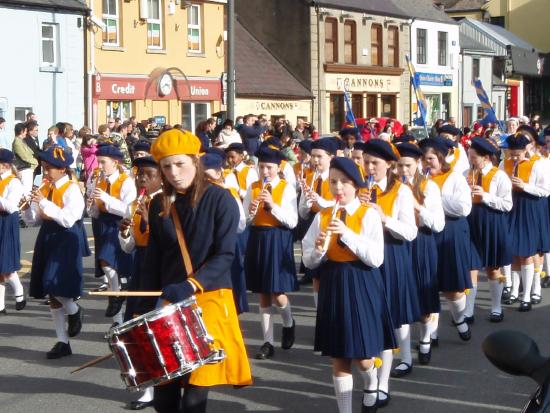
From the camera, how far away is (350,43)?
4506cm

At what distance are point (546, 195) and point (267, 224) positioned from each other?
3.86 meters

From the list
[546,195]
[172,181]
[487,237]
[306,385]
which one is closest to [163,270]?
[172,181]

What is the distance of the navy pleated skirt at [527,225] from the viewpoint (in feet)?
37.6

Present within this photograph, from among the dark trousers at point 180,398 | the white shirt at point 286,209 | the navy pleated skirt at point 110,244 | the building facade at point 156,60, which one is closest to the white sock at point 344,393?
the dark trousers at point 180,398

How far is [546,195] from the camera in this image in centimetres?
1163

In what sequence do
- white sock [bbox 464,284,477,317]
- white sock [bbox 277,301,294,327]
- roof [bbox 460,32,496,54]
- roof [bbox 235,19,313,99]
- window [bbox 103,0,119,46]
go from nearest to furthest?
1. white sock [bbox 277,301,294,327]
2. white sock [bbox 464,284,477,317]
3. window [bbox 103,0,119,46]
4. roof [bbox 235,19,313,99]
5. roof [bbox 460,32,496,54]

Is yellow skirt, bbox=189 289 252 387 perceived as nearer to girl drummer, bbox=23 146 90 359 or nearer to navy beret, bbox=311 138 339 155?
girl drummer, bbox=23 146 90 359

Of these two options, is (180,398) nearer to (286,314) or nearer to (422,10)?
(286,314)

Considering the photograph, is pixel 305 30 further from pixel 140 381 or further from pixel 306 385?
pixel 140 381

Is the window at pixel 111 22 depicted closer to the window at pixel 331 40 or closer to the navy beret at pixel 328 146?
the window at pixel 331 40

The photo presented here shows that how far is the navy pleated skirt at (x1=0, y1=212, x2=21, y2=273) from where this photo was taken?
11195 mm

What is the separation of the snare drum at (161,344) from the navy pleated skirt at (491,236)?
20.3ft

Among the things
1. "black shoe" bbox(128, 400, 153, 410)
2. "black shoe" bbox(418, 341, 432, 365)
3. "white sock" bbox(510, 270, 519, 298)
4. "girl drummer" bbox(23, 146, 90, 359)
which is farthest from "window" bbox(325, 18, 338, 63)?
"black shoe" bbox(128, 400, 153, 410)

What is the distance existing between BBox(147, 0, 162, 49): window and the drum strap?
2743 cm
